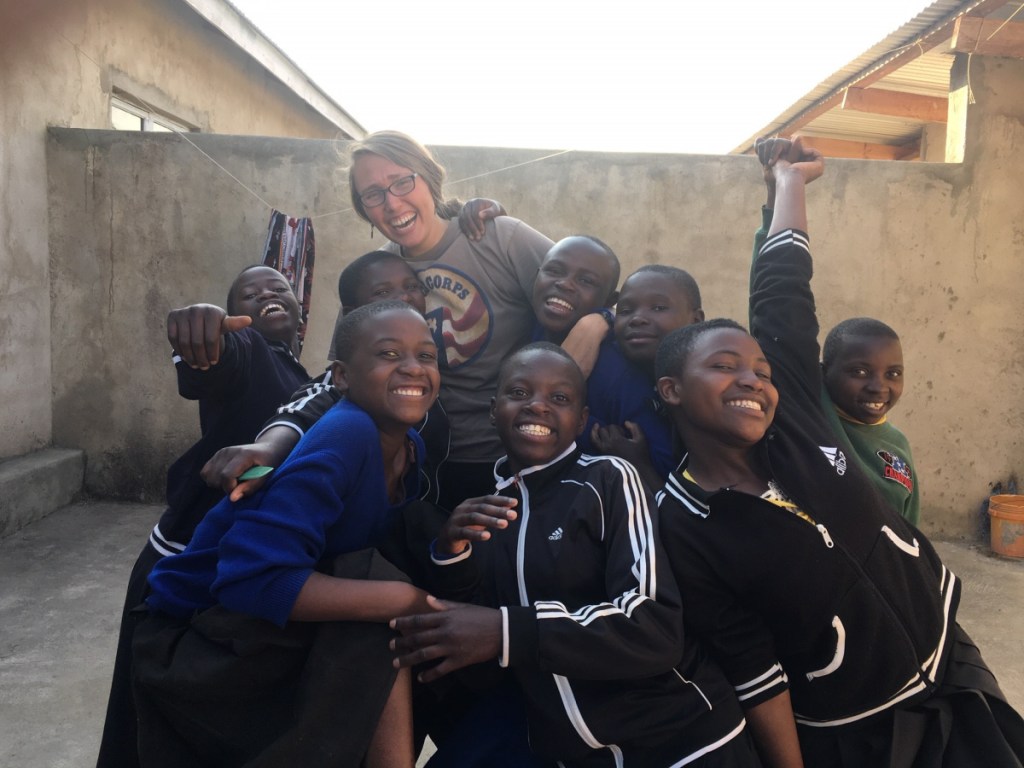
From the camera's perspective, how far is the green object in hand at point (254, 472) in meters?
1.55

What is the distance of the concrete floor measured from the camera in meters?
2.61

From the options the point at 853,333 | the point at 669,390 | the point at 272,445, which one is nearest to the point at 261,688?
the point at 272,445

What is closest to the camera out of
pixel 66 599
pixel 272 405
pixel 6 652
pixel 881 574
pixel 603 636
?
pixel 603 636

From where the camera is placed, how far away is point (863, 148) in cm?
826

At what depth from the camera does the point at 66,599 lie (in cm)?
362

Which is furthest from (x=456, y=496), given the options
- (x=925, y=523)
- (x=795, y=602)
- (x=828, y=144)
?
(x=828, y=144)

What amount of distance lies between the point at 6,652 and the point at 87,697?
1.85 feet

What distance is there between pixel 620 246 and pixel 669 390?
3.39m

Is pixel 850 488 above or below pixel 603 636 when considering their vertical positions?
above

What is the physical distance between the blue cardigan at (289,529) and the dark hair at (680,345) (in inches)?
26.2

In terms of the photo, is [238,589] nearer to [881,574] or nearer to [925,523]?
[881,574]

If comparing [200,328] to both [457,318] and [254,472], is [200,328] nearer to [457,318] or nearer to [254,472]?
[254,472]

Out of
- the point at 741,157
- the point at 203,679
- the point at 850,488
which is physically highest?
the point at 741,157

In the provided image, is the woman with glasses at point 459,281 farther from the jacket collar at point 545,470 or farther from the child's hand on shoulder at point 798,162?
the child's hand on shoulder at point 798,162
